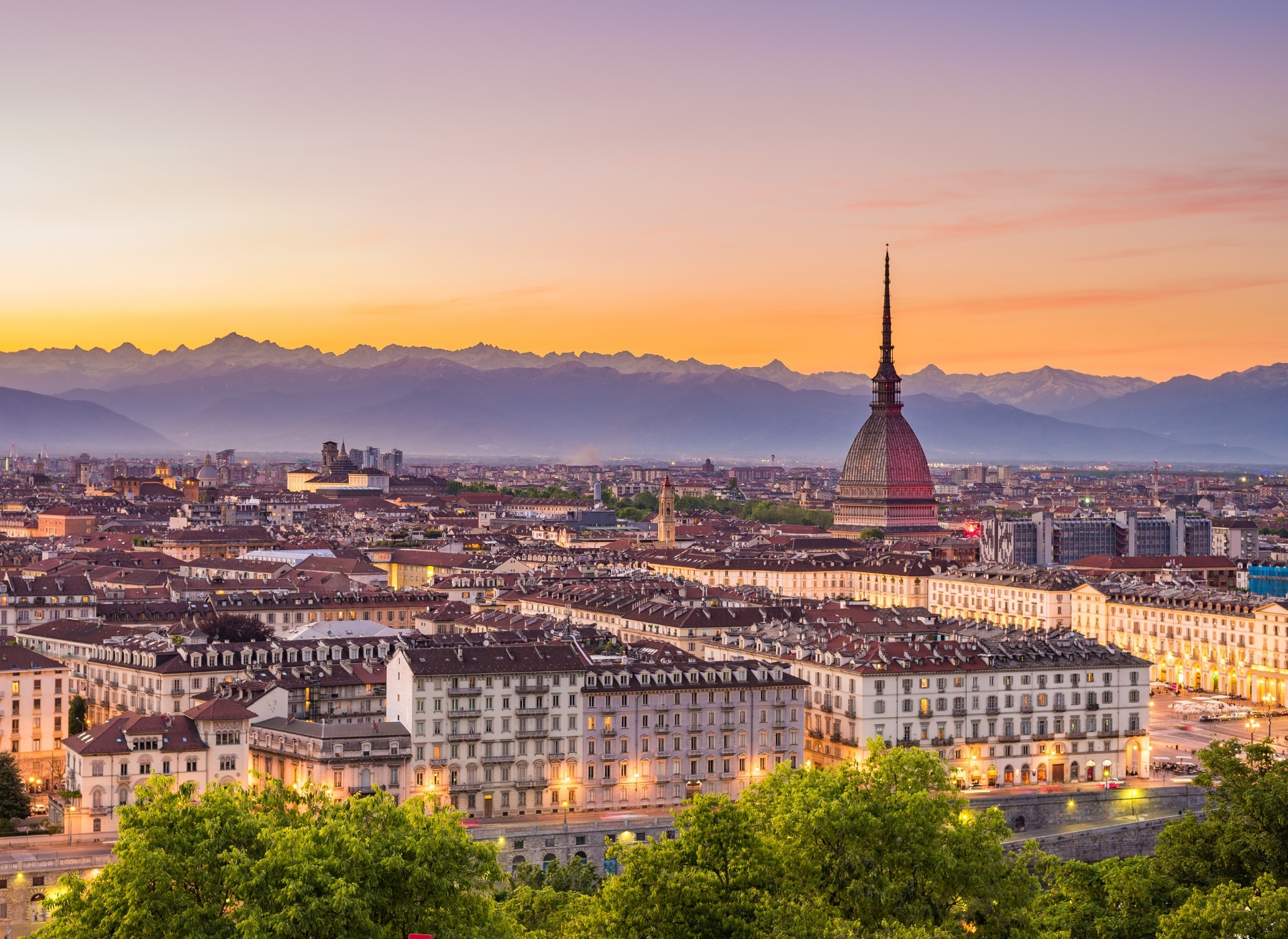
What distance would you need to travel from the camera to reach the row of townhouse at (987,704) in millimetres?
80312

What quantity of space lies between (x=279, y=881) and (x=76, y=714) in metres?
46.4

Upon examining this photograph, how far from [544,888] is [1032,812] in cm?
2647

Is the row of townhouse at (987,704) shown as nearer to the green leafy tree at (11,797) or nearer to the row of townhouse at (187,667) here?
the row of townhouse at (187,667)

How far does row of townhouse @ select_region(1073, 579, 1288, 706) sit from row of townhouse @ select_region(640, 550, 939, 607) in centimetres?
2491

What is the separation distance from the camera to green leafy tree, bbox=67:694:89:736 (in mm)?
84062

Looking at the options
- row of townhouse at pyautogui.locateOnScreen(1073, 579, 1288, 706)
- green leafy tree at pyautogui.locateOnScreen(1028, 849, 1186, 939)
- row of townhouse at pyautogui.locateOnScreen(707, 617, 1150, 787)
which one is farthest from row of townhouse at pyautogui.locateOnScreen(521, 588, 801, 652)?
green leafy tree at pyautogui.locateOnScreen(1028, 849, 1186, 939)

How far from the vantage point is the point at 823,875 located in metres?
47.1

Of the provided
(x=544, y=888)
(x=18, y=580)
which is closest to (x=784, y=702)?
(x=544, y=888)

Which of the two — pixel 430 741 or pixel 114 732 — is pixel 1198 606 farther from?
pixel 114 732

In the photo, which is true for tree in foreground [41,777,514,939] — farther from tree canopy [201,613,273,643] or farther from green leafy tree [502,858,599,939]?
tree canopy [201,613,273,643]

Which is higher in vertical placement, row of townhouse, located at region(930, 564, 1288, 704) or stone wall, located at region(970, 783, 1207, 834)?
row of townhouse, located at region(930, 564, 1288, 704)

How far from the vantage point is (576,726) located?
7538cm

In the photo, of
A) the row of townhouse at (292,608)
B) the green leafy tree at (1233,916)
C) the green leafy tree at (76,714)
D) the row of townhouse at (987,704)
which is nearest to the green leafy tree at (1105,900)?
the green leafy tree at (1233,916)

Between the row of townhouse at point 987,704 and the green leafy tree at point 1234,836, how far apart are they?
74.6ft
